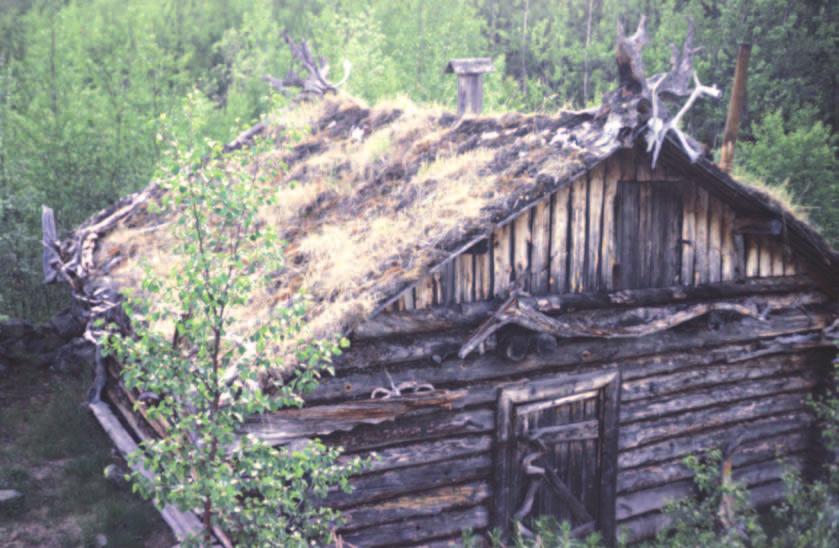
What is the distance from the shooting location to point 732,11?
28.5 metres

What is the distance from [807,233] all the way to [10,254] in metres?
16.7

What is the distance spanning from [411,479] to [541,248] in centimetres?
269

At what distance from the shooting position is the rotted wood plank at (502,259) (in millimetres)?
7328

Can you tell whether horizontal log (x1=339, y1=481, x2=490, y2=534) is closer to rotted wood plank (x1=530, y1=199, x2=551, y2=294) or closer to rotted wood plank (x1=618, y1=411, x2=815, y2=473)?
rotted wood plank (x1=618, y1=411, x2=815, y2=473)

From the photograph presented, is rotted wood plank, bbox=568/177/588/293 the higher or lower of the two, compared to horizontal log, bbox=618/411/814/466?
higher

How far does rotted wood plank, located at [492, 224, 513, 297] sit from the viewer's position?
289 inches

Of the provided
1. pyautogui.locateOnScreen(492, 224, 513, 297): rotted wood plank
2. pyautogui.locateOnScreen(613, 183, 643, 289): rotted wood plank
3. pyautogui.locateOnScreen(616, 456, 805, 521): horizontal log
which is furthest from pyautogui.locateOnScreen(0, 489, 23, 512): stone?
pyautogui.locateOnScreen(613, 183, 643, 289): rotted wood plank

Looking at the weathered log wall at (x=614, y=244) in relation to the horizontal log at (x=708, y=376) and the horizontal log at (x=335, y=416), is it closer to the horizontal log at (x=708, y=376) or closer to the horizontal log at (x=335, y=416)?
the horizontal log at (x=335, y=416)

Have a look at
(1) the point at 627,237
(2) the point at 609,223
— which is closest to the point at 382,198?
(2) the point at 609,223

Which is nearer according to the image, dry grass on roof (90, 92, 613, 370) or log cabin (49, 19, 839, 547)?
dry grass on roof (90, 92, 613, 370)

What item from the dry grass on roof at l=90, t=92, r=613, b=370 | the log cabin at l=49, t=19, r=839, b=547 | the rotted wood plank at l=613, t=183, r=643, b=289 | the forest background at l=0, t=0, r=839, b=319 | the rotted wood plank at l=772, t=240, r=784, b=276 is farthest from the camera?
the forest background at l=0, t=0, r=839, b=319

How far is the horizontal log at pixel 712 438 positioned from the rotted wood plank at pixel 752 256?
1.99 m

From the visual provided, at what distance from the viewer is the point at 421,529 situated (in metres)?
7.36

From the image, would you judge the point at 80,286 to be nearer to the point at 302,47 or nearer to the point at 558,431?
the point at 302,47
